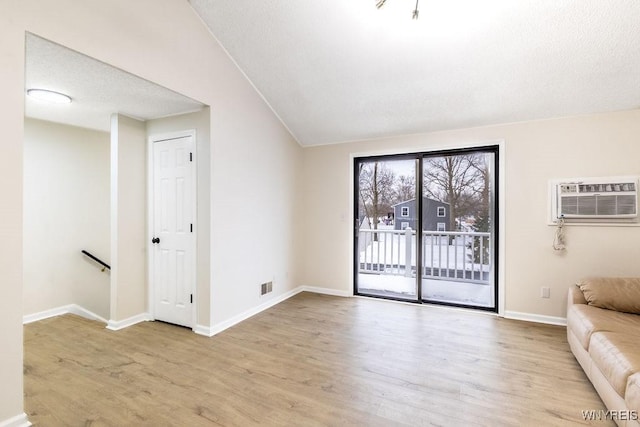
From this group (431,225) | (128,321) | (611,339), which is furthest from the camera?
(431,225)

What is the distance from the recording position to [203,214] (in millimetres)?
2992

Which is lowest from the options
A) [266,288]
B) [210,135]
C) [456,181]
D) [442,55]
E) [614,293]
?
[266,288]

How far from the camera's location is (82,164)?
3.74 meters

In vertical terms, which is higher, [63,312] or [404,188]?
[404,188]

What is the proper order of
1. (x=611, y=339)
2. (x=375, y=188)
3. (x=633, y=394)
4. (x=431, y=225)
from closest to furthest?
(x=633, y=394) < (x=611, y=339) < (x=431, y=225) < (x=375, y=188)

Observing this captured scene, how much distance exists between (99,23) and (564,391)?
4.12 metres

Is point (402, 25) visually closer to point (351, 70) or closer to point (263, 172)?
point (351, 70)

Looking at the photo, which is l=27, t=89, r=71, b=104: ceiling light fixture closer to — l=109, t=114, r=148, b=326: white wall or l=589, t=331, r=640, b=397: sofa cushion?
l=109, t=114, r=148, b=326: white wall

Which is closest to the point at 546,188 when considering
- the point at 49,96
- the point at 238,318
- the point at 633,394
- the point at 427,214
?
the point at 427,214

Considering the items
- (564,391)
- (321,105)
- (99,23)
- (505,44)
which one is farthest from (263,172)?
(564,391)

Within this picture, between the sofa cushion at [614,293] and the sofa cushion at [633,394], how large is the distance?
120cm

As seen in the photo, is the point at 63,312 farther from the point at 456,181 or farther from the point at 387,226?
the point at 456,181

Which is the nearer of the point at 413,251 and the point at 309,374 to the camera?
the point at 309,374

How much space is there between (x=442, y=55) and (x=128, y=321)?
4.23m
